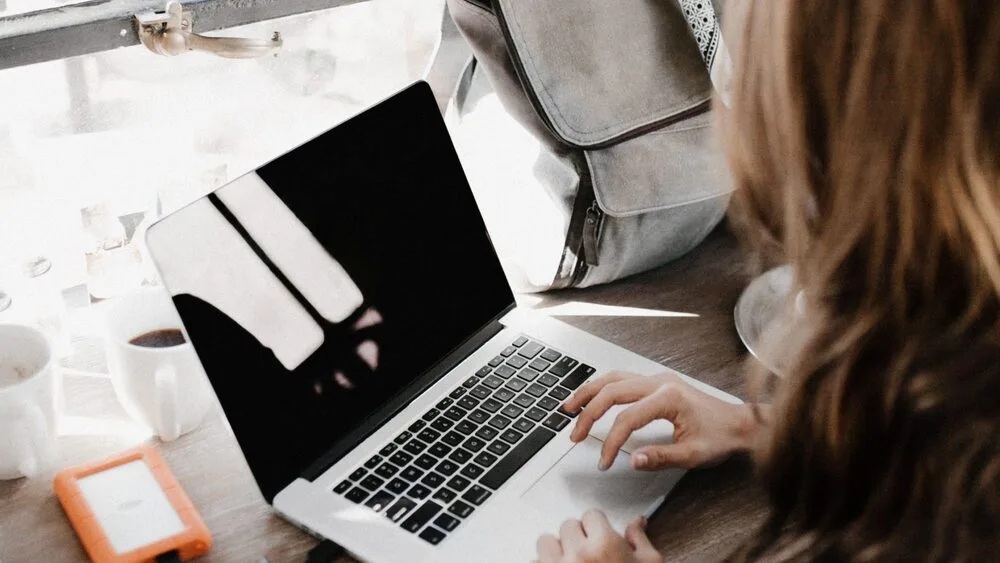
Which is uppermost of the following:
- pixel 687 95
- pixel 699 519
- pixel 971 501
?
pixel 687 95

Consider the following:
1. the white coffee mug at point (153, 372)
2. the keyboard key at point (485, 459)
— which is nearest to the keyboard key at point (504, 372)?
the keyboard key at point (485, 459)

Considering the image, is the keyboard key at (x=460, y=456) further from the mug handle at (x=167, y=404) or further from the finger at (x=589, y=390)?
the mug handle at (x=167, y=404)

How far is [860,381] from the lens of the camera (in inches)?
23.0

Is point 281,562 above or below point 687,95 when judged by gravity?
below

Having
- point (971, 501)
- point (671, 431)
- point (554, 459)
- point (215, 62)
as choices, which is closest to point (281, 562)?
point (554, 459)

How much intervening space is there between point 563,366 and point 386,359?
17cm

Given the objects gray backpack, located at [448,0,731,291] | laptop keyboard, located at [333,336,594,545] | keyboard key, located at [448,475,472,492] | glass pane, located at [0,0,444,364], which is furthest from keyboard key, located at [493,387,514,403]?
glass pane, located at [0,0,444,364]

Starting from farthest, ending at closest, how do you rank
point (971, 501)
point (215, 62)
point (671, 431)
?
1. point (215, 62)
2. point (671, 431)
3. point (971, 501)

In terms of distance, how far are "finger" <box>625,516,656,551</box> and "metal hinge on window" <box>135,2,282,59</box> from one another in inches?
22.9

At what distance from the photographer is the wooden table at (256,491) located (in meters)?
0.75

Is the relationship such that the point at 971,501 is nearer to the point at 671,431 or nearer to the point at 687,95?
the point at 671,431

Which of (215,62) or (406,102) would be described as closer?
(406,102)

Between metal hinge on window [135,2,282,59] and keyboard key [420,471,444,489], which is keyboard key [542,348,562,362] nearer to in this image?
keyboard key [420,471,444,489]

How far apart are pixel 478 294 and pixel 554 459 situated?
205 millimetres
